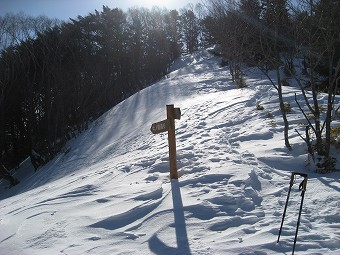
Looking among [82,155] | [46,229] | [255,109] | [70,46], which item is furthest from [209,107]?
[70,46]

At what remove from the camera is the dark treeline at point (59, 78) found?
24000 mm

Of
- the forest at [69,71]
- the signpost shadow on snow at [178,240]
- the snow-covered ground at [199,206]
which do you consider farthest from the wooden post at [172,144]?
the forest at [69,71]

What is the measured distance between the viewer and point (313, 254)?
123 inches

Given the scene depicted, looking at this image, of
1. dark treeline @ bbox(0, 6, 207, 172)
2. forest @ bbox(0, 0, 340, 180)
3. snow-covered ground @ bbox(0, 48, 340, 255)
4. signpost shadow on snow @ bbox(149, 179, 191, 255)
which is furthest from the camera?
dark treeline @ bbox(0, 6, 207, 172)

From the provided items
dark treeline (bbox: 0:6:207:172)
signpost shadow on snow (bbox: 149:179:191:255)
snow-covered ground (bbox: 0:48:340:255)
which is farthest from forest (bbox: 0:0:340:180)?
signpost shadow on snow (bbox: 149:179:191:255)

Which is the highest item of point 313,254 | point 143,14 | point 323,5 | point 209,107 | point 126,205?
point 143,14

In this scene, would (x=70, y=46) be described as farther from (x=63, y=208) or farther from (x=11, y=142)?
(x=63, y=208)

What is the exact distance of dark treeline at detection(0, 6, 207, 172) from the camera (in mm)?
24000

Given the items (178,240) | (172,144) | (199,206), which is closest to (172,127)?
(172,144)

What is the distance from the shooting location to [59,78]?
24.6m

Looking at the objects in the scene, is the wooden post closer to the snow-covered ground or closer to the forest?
the snow-covered ground

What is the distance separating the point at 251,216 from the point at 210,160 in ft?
7.53

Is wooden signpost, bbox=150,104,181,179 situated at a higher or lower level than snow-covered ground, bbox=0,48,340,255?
higher

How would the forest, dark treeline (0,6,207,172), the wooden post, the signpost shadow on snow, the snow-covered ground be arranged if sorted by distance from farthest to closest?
dark treeline (0,6,207,172)
the forest
the wooden post
the snow-covered ground
the signpost shadow on snow
